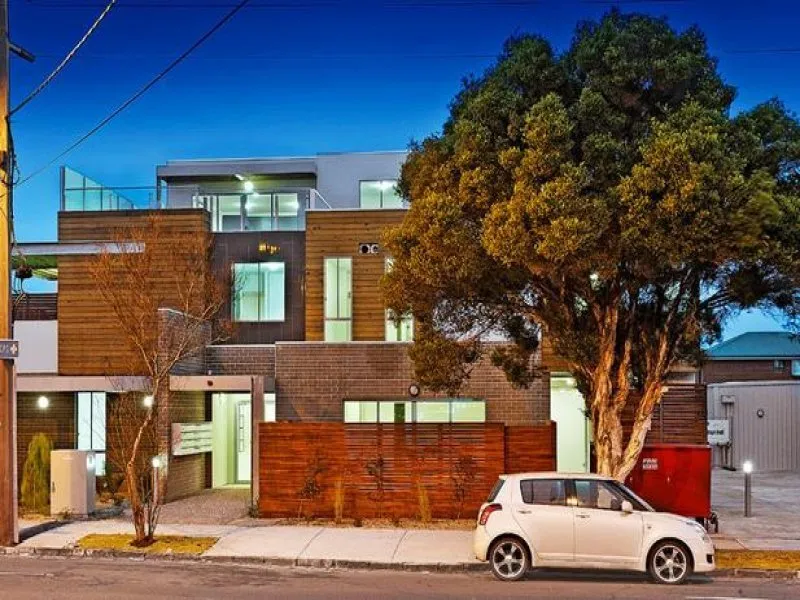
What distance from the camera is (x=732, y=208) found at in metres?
13.1

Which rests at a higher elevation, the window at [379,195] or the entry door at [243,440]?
the window at [379,195]

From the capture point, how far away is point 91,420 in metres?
22.5

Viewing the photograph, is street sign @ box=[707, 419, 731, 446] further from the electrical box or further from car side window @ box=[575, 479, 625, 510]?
the electrical box

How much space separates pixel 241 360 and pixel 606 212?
12.4 meters

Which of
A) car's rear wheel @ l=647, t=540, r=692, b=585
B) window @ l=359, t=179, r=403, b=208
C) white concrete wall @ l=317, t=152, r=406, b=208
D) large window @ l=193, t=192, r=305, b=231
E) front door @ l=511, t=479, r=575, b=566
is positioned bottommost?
car's rear wheel @ l=647, t=540, r=692, b=585

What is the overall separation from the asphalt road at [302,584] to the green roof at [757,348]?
3367cm

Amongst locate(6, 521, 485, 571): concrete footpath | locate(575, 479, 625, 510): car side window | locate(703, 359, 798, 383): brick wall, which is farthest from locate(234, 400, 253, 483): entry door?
locate(703, 359, 798, 383): brick wall

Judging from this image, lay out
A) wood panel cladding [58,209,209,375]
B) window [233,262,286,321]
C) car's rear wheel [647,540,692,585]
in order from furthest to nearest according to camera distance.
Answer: window [233,262,286,321]
wood panel cladding [58,209,209,375]
car's rear wheel [647,540,692,585]

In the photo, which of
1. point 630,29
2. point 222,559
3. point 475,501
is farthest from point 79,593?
point 630,29

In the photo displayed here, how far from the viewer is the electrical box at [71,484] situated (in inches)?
707

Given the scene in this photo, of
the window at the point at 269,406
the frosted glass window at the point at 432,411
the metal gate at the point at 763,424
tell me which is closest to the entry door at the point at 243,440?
the window at the point at 269,406

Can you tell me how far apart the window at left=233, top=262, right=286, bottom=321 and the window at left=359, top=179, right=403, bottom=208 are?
3960mm

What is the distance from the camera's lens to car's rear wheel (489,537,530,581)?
42.2 ft

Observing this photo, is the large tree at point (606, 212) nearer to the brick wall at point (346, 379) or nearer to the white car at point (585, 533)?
the white car at point (585, 533)
